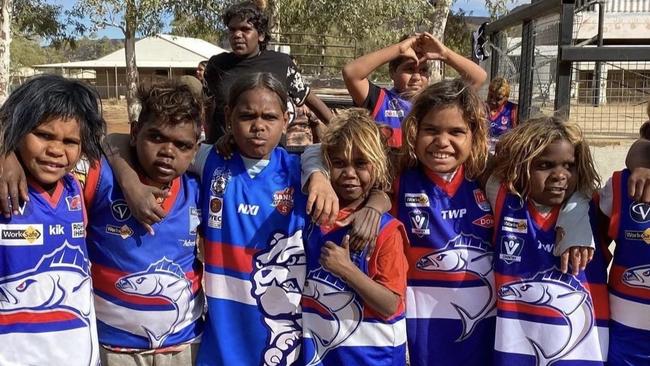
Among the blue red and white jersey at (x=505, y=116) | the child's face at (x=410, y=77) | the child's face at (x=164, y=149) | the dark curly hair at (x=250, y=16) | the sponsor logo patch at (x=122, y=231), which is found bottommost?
the sponsor logo patch at (x=122, y=231)

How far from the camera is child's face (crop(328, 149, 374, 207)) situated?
2.41 meters

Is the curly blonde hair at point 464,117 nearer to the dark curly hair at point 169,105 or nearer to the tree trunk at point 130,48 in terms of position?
the dark curly hair at point 169,105

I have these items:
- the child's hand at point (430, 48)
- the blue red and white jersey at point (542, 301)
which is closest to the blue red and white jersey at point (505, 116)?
the child's hand at point (430, 48)

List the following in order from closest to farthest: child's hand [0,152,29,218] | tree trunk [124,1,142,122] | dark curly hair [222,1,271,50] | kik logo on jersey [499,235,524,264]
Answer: child's hand [0,152,29,218] → kik logo on jersey [499,235,524,264] → dark curly hair [222,1,271,50] → tree trunk [124,1,142,122]

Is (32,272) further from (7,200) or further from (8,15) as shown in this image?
(8,15)

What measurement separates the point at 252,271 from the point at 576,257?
3.62 ft

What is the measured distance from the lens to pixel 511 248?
240cm

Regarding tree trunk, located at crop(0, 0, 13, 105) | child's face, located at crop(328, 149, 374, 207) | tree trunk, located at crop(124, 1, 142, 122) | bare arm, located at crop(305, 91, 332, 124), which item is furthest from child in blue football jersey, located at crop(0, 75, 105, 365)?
tree trunk, located at crop(124, 1, 142, 122)

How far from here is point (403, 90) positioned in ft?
12.1

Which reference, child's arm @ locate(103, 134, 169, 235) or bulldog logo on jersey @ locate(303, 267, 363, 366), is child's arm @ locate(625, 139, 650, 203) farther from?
child's arm @ locate(103, 134, 169, 235)

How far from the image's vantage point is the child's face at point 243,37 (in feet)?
14.8

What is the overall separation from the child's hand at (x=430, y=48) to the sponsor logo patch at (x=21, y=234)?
1.90 m

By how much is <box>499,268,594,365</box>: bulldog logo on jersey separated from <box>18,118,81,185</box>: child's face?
1.61 meters

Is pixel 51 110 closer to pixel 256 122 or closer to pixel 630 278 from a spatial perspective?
pixel 256 122
